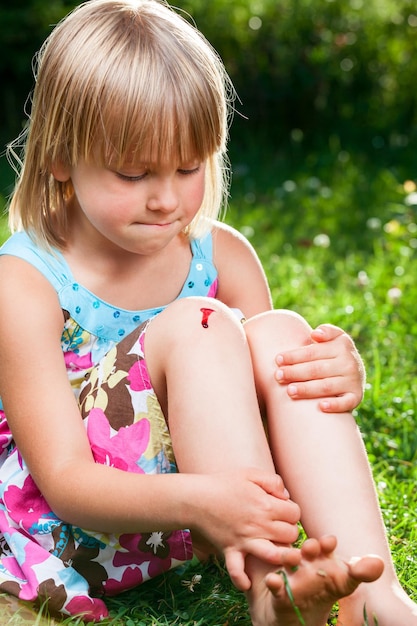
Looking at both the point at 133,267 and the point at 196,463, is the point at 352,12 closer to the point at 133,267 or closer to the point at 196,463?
the point at 133,267

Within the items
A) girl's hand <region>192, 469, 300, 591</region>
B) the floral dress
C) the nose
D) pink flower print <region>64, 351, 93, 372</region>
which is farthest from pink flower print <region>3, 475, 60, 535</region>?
the nose

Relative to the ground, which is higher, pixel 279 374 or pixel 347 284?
pixel 279 374

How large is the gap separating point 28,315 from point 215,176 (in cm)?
57

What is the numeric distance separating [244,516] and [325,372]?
38 centimetres

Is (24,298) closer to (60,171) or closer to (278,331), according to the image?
(60,171)

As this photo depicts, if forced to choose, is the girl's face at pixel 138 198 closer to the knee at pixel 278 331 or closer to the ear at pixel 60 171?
the ear at pixel 60 171

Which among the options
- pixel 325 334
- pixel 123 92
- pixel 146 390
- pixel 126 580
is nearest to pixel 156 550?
pixel 126 580

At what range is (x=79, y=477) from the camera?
1847 millimetres

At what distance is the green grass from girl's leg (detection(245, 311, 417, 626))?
0.30m

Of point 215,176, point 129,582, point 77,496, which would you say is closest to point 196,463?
point 77,496

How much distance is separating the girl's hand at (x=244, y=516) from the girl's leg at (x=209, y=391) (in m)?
0.05

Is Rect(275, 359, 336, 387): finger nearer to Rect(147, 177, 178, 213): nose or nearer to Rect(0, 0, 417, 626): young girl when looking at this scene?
Rect(0, 0, 417, 626): young girl

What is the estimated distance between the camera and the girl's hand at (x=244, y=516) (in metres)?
1.72

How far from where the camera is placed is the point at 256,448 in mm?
1821
